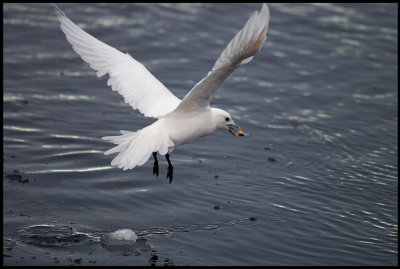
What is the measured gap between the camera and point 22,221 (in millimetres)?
7508

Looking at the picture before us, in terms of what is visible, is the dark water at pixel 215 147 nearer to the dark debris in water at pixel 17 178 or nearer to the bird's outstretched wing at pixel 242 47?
the dark debris in water at pixel 17 178

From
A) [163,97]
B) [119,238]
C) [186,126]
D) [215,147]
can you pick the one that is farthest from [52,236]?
[215,147]

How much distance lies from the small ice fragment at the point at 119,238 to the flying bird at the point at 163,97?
773 millimetres

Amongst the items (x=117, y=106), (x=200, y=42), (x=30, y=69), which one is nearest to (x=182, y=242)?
(x=117, y=106)

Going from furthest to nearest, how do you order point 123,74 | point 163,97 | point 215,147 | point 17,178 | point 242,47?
point 215,147, point 17,178, point 123,74, point 163,97, point 242,47

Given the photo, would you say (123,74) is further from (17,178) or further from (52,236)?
(52,236)

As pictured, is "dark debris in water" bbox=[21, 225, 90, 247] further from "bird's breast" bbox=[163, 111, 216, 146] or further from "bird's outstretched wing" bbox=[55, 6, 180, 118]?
"bird's outstretched wing" bbox=[55, 6, 180, 118]

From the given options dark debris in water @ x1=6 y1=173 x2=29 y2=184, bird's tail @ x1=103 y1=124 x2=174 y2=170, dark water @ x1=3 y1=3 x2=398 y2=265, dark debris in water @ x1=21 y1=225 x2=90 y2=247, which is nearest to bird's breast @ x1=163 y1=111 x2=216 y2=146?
bird's tail @ x1=103 y1=124 x2=174 y2=170

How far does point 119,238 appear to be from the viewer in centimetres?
723

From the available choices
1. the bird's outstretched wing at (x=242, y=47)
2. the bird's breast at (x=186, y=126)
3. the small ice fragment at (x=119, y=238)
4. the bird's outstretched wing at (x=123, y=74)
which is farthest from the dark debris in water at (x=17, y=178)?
the bird's outstretched wing at (x=242, y=47)

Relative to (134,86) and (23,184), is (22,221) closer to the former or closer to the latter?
(23,184)

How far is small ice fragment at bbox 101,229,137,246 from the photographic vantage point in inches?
282

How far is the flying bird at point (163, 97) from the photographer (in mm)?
6477

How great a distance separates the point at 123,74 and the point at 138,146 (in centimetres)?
135
